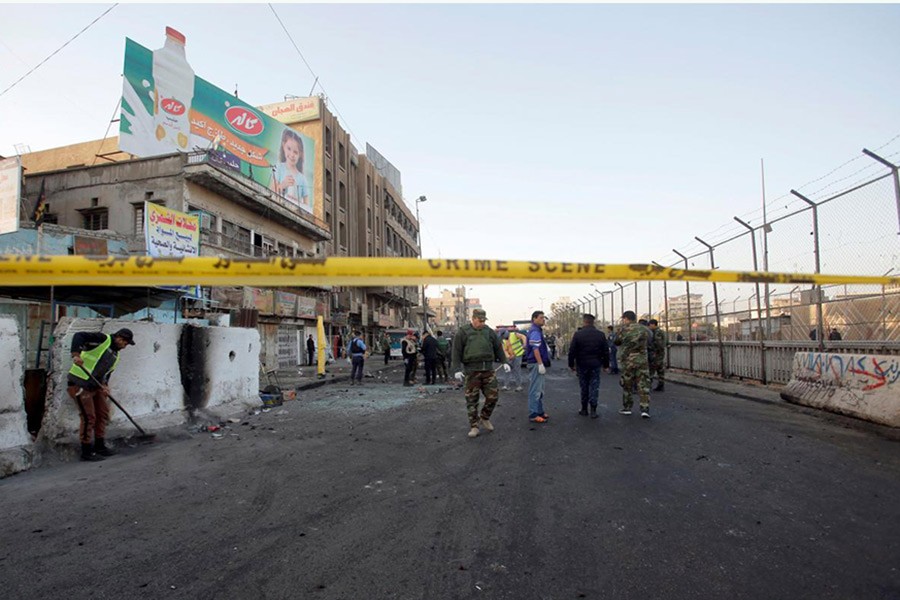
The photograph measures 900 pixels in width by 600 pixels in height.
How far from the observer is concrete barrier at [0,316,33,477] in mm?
5230

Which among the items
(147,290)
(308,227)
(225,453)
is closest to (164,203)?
(308,227)

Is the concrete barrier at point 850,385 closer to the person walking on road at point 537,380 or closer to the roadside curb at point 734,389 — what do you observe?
the roadside curb at point 734,389

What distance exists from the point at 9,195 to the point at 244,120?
52.2 feet

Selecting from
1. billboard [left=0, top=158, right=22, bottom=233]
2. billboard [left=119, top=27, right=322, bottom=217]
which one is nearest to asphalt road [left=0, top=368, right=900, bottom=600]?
billboard [left=0, top=158, right=22, bottom=233]

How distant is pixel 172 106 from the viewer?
2328 centimetres

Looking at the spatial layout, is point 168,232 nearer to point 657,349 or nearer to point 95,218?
point 95,218

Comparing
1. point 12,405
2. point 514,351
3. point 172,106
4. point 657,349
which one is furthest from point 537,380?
point 172,106

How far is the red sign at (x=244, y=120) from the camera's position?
2702 cm

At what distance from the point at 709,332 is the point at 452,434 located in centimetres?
1156

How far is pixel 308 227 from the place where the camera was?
32000mm

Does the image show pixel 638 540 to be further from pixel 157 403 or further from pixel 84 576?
pixel 157 403

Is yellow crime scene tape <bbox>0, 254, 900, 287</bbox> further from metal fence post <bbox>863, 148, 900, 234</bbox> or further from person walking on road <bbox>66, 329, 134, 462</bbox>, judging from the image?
metal fence post <bbox>863, 148, 900, 234</bbox>

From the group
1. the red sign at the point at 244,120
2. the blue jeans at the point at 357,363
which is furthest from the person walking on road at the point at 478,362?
the red sign at the point at 244,120

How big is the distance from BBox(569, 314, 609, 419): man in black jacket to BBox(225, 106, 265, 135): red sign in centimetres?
2528
